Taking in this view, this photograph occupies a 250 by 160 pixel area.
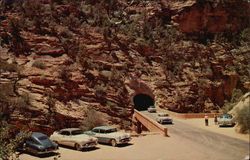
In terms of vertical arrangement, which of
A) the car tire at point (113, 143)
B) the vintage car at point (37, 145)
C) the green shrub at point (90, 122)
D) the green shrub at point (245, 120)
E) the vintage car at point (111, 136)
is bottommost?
the green shrub at point (90, 122)

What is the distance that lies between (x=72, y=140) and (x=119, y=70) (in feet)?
97.4

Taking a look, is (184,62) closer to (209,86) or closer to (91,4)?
(209,86)

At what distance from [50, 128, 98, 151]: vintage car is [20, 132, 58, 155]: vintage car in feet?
5.43

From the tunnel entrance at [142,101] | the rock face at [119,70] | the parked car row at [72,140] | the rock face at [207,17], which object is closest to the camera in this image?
the parked car row at [72,140]

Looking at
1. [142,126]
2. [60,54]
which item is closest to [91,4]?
[60,54]

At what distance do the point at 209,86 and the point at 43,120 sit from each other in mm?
33670

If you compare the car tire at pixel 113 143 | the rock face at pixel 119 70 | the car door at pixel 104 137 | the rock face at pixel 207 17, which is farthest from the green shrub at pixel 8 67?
the rock face at pixel 207 17

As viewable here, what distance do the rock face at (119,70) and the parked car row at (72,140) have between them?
434 inches

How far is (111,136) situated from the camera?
18.8 metres

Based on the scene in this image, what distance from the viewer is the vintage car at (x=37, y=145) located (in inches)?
603

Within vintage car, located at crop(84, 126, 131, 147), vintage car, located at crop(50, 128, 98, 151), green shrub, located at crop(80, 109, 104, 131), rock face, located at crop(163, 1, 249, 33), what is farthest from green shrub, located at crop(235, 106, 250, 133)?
rock face, located at crop(163, 1, 249, 33)

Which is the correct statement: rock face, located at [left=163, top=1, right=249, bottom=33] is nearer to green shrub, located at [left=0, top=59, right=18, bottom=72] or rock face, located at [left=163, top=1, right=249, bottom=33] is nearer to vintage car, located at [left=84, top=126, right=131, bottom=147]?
green shrub, located at [left=0, top=59, right=18, bottom=72]

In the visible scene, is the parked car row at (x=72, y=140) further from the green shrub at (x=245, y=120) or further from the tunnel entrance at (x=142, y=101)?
the tunnel entrance at (x=142, y=101)

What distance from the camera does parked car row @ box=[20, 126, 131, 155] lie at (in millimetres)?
15625
